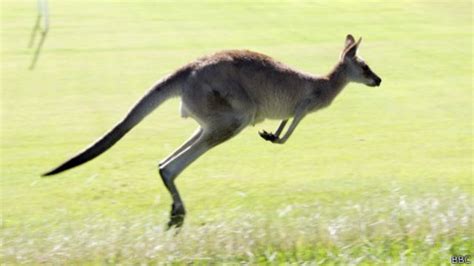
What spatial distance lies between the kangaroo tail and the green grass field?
447mm

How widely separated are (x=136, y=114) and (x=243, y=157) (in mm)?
2003

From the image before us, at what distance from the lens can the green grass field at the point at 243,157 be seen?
5262 millimetres

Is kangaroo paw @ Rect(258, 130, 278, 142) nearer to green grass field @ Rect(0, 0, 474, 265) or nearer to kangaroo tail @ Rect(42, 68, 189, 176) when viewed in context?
green grass field @ Rect(0, 0, 474, 265)

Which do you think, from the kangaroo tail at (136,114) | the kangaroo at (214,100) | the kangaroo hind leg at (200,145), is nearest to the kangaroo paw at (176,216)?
the kangaroo at (214,100)

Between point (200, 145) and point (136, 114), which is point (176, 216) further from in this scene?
point (136, 114)

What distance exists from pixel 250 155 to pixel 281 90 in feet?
4.46

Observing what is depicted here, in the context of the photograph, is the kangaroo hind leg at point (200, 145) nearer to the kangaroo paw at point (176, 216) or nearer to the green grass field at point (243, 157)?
the kangaroo paw at point (176, 216)

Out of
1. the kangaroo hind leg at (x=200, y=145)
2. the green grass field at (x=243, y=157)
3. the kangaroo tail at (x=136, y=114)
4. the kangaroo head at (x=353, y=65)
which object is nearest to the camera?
the green grass field at (x=243, y=157)

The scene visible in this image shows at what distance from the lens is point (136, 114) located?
20.9 ft

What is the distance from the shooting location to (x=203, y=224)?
6016 millimetres

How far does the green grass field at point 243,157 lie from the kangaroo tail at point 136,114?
0.45 m

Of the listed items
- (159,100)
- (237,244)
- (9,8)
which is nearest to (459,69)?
(159,100)

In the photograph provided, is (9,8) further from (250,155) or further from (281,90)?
(281,90)

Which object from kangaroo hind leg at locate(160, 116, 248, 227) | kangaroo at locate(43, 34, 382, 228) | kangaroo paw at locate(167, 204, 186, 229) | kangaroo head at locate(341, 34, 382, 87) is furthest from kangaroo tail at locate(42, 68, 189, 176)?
kangaroo head at locate(341, 34, 382, 87)
